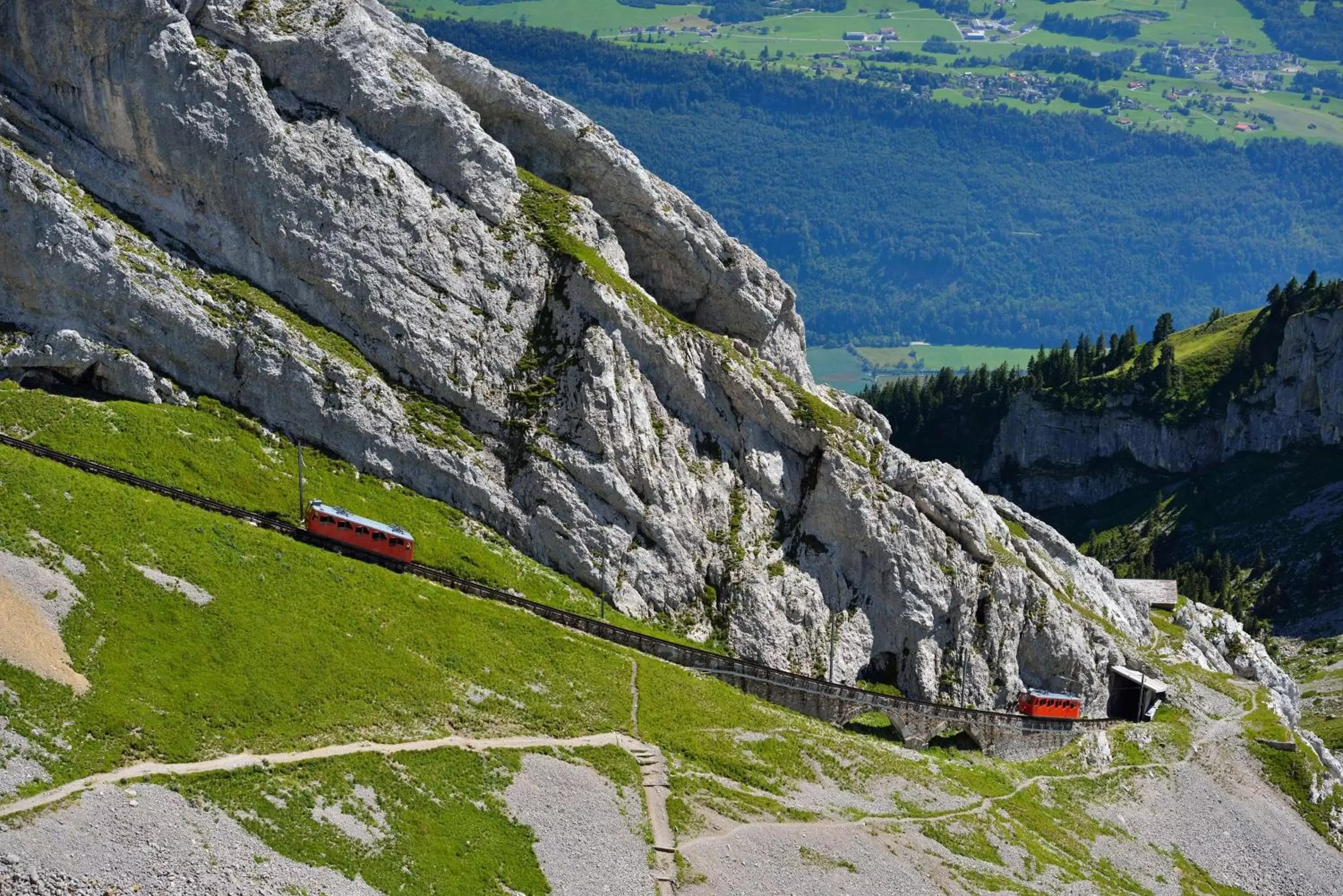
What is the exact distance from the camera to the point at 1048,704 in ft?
382

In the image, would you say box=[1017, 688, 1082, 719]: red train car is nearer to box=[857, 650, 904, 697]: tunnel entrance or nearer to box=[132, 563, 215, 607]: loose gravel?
box=[857, 650, 904, 697]: tunnel entrance

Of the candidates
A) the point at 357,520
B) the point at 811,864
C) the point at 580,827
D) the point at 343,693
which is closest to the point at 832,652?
the point at 811,864

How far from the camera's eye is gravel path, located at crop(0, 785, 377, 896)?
189 feet

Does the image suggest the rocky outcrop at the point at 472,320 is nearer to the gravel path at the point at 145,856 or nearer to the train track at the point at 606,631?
the train track at the point at 606,631

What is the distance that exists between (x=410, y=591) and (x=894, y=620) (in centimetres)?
3740

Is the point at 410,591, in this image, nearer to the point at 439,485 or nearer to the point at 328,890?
the point at 439,485

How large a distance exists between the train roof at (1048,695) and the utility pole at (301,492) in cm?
5357

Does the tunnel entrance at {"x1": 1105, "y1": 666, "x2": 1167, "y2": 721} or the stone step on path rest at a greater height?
the stone step on path

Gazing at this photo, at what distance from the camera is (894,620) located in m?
112

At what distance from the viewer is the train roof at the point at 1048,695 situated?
382 ft

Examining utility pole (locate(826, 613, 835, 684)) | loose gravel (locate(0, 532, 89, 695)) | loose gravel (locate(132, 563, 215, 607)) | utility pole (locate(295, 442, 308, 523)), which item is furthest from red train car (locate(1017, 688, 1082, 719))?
loose gravel (locate(0, 532, 89, 695))

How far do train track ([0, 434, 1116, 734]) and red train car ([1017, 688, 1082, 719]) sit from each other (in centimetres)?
64

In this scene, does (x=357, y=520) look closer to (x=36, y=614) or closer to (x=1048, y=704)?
(x=36, y=614)

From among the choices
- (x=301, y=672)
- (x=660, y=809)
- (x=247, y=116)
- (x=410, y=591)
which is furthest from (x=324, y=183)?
(x=660, y=809)
